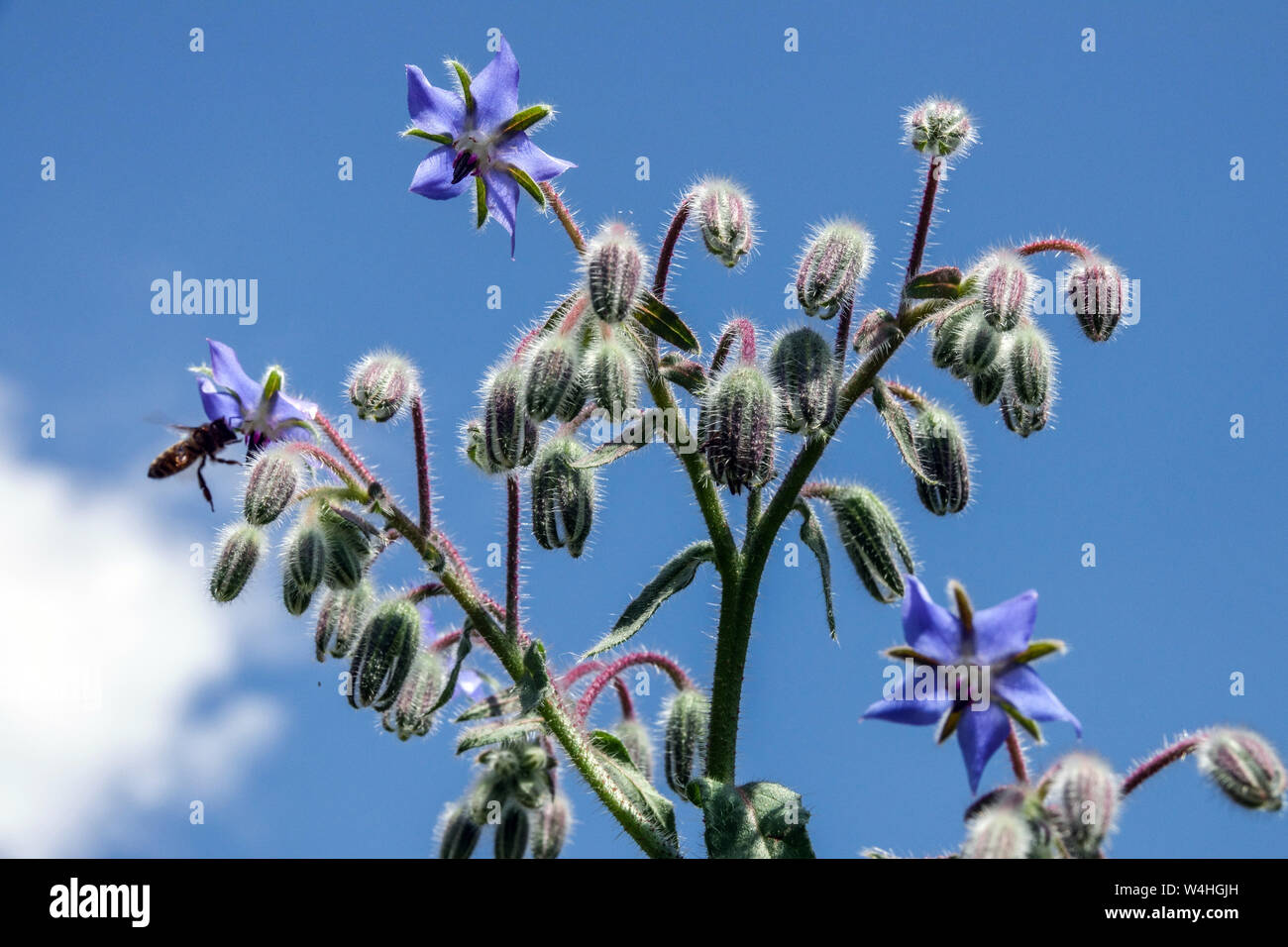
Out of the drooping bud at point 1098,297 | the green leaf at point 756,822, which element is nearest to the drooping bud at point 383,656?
the green leaf at point 756,822

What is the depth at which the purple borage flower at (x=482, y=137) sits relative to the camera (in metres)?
3.66

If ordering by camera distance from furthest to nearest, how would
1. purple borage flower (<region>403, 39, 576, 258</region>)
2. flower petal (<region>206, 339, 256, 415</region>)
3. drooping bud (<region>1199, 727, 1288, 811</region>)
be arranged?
purple borage flower (<region>403, 39, 576, 258</region>)
flower petal (<region>206, 339, 256, 415</region>)
drooping bud (<region>1199, 727, 1288, 811</region>)

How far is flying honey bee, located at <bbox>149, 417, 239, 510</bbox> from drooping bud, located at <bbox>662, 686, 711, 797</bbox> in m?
1.37

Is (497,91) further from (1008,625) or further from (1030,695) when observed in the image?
(1030,695)

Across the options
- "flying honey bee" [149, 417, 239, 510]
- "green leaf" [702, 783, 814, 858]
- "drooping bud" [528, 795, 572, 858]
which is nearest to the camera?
"green leaf" [702, 783, 814, 858]

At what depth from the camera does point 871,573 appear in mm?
3242

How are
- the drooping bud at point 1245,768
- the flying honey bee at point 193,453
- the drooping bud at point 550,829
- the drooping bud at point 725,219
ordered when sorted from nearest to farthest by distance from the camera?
the drooping bud at point 1245,768
the drooping bud at point 550,829
the drooping bud at point 725,219
the flying honey bee at point 193,453

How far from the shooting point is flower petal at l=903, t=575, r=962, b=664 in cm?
282

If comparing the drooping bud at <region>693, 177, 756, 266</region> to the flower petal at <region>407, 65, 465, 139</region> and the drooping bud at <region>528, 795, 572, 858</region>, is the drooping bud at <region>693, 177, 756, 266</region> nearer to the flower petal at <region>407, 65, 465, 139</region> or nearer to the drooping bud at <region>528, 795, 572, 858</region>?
the flower petal at <region>407, 65, 465, 139</region>

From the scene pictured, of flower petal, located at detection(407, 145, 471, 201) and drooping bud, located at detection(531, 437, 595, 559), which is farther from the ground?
flower petal, located at detection(407, 145, 471, 201)

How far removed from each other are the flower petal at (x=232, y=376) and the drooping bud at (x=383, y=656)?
0.61 metres

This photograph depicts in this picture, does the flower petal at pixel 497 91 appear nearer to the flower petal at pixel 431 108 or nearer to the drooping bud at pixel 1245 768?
the flower petal at pixel 431 108

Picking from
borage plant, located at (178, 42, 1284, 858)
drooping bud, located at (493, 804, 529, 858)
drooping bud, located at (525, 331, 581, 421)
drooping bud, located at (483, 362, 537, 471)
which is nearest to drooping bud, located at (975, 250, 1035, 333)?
borage plant, located at (178, 42, 1284, 858)
